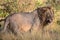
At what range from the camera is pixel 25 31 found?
10.9 metres

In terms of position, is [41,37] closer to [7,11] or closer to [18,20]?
[18,20]

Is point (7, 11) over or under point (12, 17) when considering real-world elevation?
under

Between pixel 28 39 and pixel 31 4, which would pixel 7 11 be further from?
pixel 28 39

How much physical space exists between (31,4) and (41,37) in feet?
26.7

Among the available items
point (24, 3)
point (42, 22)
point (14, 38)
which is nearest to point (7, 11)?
point (24, 3)

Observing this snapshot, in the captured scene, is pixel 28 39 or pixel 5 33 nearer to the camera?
pixel 28 39

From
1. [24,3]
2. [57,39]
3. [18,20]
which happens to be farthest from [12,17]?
[24,3]

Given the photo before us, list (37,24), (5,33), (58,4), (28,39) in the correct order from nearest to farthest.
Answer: (28,39) → (5,33) → (37,24) → (58,4)

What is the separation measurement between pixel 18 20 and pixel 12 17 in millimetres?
258

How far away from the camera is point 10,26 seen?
10.8 meters

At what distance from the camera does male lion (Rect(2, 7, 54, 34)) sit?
1075 centimetres

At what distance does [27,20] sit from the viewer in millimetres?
11234

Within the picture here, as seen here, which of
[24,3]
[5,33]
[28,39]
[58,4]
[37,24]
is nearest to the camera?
[28,39]

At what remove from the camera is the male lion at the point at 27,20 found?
10.8m
